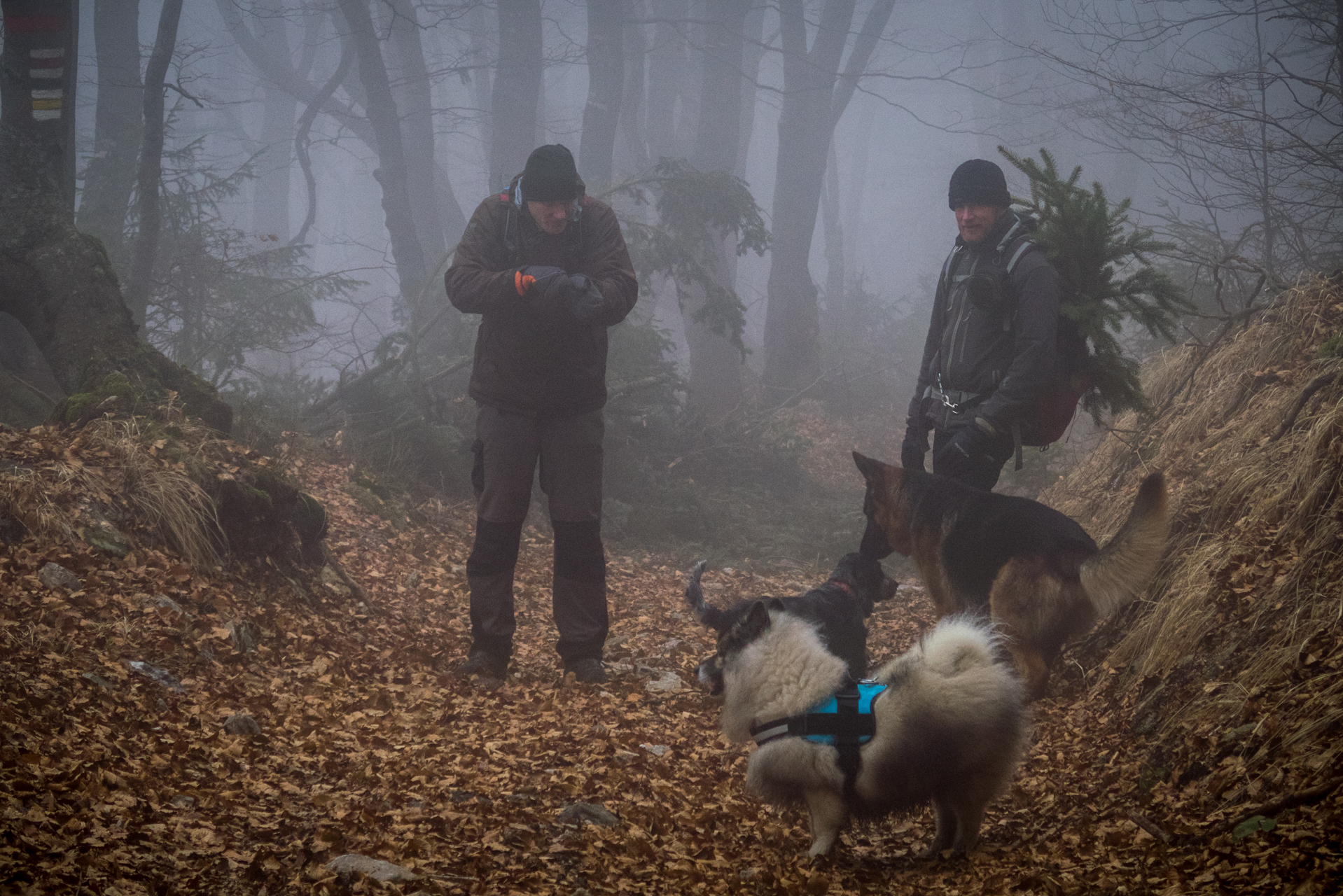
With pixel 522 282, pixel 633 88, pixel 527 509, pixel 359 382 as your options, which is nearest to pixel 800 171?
pixel 633 88

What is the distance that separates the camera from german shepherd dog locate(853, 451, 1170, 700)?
369cm

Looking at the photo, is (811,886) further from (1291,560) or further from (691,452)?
(691,452)

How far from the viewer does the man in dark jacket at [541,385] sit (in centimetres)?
440

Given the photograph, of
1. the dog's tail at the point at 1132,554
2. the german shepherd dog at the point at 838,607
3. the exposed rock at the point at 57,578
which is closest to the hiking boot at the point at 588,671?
the german shepherd dog at the point at 838,607

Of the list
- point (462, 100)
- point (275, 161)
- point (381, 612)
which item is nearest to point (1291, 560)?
point (381, 612)

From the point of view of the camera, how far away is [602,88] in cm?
1678

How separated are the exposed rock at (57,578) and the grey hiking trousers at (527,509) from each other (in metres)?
1.87

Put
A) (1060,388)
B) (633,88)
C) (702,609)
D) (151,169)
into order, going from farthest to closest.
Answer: (633,88), (151,169), (1060,388), (702,609)

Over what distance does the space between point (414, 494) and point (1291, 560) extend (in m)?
7.42

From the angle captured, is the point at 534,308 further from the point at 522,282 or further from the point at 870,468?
the point at 870,468

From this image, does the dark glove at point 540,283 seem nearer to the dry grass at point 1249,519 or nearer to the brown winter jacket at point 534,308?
the brown winter jacket at point 534,308

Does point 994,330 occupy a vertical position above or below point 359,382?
above

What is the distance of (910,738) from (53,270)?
6432 millimetres

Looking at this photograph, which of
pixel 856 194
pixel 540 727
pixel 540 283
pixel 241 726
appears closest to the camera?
pixel 241 726
